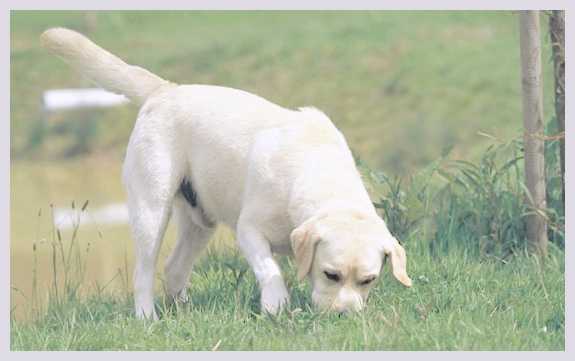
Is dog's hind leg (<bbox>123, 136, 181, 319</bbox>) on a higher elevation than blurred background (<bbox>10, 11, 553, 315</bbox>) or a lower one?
higher

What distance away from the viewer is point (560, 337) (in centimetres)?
539

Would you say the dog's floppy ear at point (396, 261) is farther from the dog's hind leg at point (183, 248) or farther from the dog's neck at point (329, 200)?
the dog's hind leg at point (183, 248)

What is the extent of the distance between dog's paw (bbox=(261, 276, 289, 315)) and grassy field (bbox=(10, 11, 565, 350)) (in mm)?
69

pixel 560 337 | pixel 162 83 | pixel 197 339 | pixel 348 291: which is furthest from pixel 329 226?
pixel 162 83

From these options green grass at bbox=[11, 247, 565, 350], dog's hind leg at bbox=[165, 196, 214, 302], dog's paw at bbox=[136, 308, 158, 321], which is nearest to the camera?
green grass at bbox=[11, 247, 565, 350]

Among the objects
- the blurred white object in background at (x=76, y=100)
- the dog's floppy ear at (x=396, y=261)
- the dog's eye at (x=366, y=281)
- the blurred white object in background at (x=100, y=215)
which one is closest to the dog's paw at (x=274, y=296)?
the dog's eye at (x=366, y=281)

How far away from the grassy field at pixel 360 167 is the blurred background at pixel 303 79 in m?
0.03

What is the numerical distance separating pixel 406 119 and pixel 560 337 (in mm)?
8266

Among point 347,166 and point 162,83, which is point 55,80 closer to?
point 162,83

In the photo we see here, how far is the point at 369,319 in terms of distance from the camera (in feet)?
17.8

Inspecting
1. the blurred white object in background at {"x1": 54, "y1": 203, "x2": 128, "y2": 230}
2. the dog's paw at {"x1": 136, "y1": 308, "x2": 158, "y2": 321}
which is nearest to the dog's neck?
the dog's paw at {"x1": 136, "y1": 308, "x2": 158, "y2": 321}

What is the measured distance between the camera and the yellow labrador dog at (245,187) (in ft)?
17.8

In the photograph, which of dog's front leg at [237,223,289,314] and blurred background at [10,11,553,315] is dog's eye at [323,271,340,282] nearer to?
dog's front leg at [237,223,289,314]

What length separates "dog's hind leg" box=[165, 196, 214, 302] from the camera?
6.73 metres
